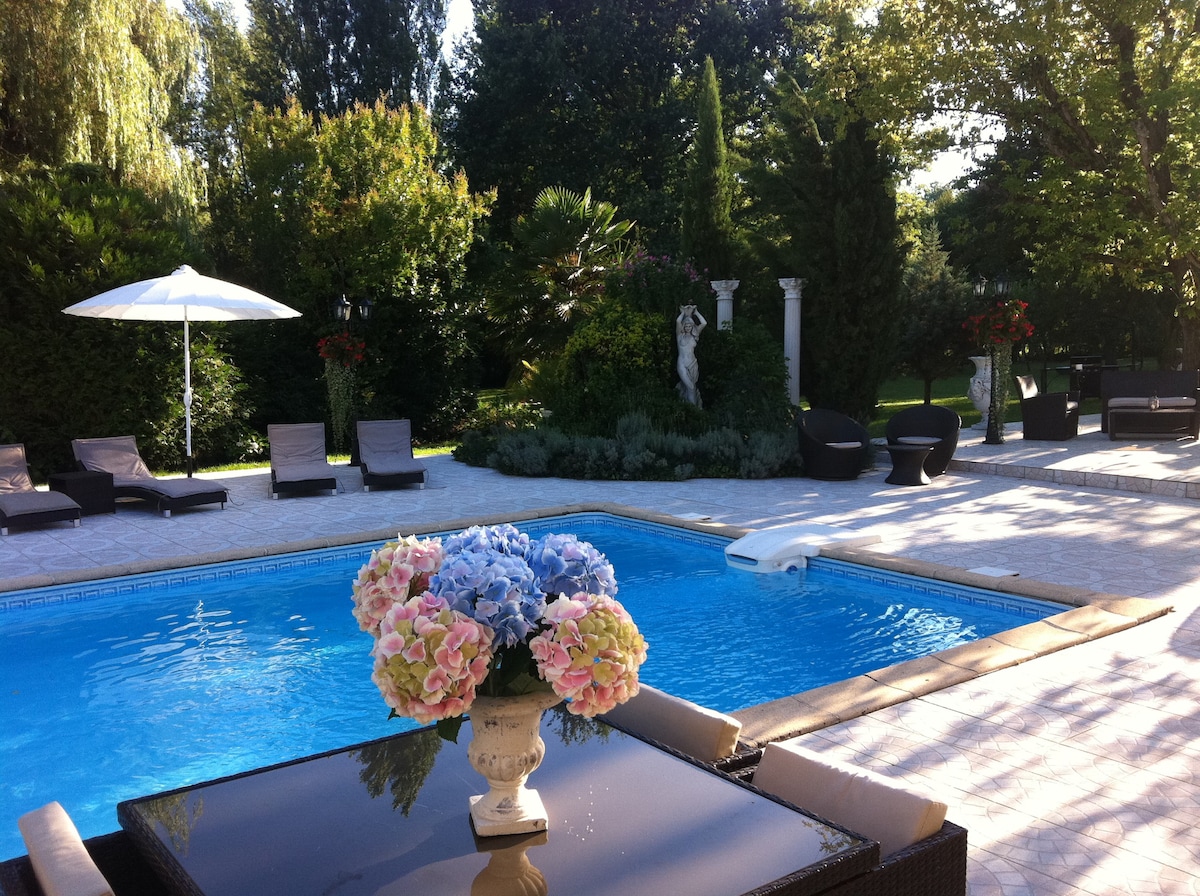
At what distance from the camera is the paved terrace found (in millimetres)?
3354

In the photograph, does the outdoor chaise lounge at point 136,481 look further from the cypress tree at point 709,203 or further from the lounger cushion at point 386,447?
the cypress tree at point 709,203

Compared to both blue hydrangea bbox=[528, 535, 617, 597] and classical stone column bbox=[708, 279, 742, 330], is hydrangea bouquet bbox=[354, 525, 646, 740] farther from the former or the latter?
classical stone column bbox=[708, 279, 742, 330]

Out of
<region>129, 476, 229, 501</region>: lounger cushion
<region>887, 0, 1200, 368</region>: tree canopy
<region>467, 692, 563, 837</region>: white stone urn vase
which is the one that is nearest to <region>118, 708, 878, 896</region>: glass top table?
<region>467, 692, 563, 837</region>: white stone urn vase

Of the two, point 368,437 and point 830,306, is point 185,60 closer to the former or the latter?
point 368,437

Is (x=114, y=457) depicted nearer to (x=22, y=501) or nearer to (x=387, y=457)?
(x=22, y=501)

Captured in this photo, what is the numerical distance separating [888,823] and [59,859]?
1.81 meters

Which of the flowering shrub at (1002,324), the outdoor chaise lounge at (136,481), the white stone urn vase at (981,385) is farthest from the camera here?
the white stone urn vase at (981,385)

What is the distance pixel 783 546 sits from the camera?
7.82 metres

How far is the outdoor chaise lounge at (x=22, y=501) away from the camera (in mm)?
9117

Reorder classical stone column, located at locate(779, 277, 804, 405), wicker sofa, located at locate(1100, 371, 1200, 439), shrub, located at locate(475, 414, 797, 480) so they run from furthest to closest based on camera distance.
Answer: classical stone column, located at locate(779, 277, 804, 405), wicker sofa, located at locate(1100, 371, 1200, 439), shrub, located at locate(475, 414, 797, 480)

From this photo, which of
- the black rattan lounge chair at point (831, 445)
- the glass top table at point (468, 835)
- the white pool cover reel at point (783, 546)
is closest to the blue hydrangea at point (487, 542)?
the glass top table at point (468, 835)

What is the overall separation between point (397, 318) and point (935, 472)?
343 inches

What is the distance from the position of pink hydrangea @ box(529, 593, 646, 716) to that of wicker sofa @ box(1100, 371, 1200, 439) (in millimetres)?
13844

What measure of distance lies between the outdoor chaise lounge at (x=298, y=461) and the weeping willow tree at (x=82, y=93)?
558cm
